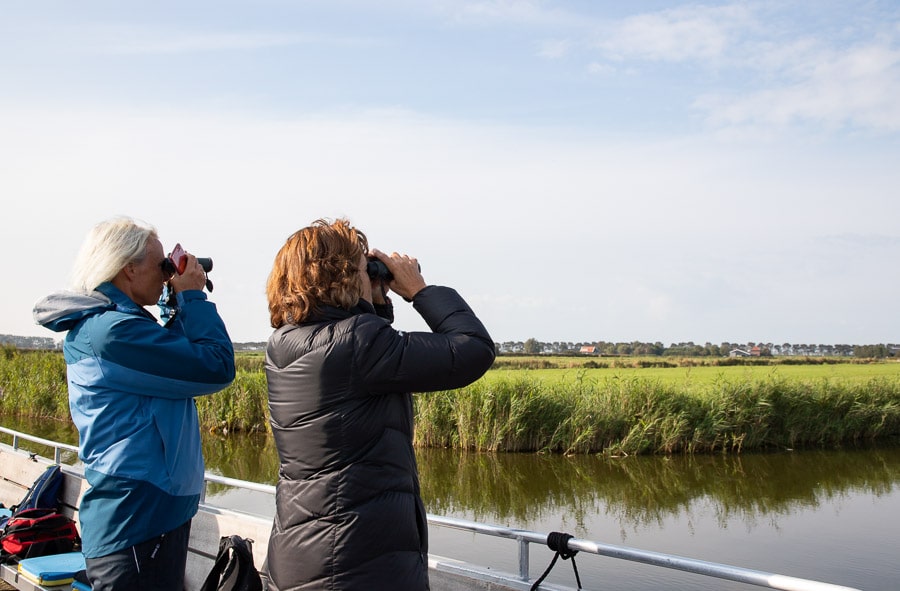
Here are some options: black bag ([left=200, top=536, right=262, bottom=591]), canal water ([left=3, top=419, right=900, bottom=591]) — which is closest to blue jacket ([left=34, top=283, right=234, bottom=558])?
black bag ([left=200, top=536, right=262, bottom=591])

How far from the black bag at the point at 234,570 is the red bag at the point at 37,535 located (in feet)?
5.35

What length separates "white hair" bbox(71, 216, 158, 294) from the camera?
2162 mm

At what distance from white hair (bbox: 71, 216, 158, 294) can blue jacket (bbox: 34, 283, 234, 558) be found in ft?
0.14

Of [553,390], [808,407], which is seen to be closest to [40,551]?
[553,390]

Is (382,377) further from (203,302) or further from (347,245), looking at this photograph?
(203,302)

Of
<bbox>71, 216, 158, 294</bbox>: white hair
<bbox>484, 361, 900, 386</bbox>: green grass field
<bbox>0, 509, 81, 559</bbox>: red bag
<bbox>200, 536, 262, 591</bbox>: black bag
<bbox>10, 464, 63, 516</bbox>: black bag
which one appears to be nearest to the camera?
<bbox>71, 216, 158, 294</bbox>: white hair

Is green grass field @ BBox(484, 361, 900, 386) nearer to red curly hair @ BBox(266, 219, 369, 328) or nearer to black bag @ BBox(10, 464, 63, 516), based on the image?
black bag @ BBox(10, 464, 63, 516)

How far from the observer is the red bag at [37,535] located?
3.64 meters

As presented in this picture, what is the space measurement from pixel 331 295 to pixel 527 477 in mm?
11228

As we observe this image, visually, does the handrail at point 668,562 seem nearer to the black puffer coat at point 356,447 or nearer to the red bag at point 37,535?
the black puffer coat at point 356,447

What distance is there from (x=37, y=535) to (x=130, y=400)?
2.17 metres

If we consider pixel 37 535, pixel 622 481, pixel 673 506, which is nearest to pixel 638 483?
Result: pixel 622 481

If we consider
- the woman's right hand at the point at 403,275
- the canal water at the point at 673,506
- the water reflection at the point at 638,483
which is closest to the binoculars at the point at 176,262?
the woman's right hand at the point at 403,275

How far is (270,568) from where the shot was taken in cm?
183
